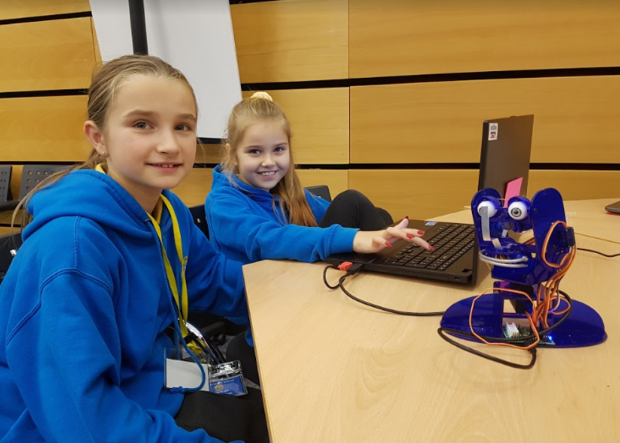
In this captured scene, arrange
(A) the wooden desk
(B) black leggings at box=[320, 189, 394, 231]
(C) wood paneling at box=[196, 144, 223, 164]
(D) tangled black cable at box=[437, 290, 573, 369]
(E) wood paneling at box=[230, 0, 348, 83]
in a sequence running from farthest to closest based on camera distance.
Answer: (C) wood paneling at box=[196, 144, 223, 164], (E) wood paneling at box=[230, 0, 348, 83], (B) black leggings at box=[320, 189, 394, 231], (D) tangled black cable at box=[437, 290, 573, 369], (A) the wooden desk

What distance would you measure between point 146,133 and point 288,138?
671 millimetres

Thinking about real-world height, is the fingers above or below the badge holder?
above

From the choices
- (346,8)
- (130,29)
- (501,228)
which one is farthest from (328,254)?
(130,29)

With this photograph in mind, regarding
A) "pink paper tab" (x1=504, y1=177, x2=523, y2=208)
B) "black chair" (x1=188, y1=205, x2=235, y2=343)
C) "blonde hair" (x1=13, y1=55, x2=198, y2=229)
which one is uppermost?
"blonde hair" (x1=13, y1=55, x2=198, y2=229)

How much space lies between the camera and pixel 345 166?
2.50 meters

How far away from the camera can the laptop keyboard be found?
34.0 inches

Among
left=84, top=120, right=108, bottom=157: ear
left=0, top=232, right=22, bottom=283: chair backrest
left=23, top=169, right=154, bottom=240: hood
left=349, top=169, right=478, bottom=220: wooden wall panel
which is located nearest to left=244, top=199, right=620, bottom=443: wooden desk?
left=23, top=169, right=154, bottom=240: hood

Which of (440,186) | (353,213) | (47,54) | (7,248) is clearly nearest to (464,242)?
(353,213)

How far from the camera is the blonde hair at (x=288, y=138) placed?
4.33 feet

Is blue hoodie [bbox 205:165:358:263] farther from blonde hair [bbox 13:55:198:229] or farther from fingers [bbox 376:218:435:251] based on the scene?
blonde hair [bbox 13:55:198:229]

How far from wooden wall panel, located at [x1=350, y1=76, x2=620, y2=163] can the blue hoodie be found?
1.22 m

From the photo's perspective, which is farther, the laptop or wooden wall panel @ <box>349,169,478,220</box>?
wooden wall panel @ <box>349,169,478,220</box>

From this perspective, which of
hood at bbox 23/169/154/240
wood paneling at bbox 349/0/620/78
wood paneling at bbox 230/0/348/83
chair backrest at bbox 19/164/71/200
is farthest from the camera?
chair backrest at bbox 19/164/71/200

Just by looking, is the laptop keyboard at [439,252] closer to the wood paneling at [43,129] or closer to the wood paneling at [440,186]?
the wood paneling at [440,186]
